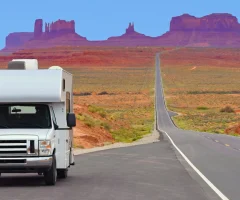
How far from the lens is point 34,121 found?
16438 mm

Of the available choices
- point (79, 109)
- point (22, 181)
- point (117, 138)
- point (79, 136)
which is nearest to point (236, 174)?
point (22, 181)

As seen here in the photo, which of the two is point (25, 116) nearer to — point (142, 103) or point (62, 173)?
point (62, 173)

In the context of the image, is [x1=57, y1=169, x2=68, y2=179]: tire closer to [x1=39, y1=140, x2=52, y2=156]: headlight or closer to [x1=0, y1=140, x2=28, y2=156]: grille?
[x1=39, y1=140, x2=52, y2=156]: headlight

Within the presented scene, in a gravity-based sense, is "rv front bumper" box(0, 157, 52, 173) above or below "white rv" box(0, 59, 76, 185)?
below

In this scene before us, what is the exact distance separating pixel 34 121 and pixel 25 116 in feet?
0.84

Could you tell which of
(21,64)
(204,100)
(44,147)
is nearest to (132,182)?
(44,147)

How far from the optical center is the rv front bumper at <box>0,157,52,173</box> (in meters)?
15.2

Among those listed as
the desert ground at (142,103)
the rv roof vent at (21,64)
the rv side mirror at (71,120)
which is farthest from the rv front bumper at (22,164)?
the desert ground at (142,103)

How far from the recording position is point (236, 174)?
64.3 feet

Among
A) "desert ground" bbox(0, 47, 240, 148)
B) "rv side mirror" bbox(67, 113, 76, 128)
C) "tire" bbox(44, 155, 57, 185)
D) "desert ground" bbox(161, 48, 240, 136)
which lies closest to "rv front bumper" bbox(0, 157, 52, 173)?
"tire" bbox(44, 155, 57, 185)

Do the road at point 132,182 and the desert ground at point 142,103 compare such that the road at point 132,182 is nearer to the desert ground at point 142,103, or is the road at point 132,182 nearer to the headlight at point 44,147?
the headlight at point 44,147

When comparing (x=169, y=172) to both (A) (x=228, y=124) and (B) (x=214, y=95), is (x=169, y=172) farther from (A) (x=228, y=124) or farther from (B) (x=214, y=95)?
(B) (x=214, y=95)

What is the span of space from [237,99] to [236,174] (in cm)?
12433

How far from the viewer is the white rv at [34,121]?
15.3 m
